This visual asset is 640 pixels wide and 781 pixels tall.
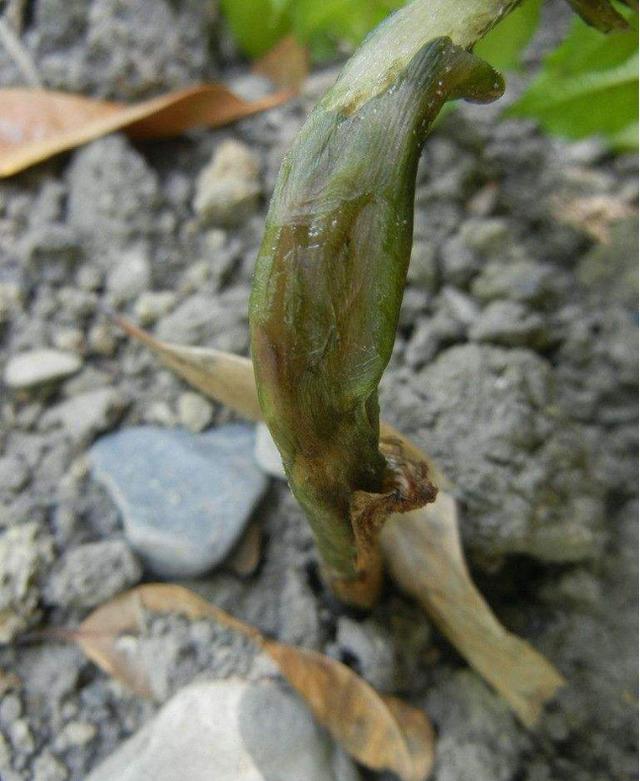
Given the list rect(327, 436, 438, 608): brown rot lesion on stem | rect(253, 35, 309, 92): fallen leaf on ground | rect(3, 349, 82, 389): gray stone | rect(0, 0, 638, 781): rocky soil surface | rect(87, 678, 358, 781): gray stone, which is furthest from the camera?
rect(253, 35, 309, 92): fallen leaf on ground

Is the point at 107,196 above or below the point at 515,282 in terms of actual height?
above

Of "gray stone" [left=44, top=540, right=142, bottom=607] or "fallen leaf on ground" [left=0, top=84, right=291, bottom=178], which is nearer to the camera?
"gray stone" [left=44, top=540, right=142, bottom=607]

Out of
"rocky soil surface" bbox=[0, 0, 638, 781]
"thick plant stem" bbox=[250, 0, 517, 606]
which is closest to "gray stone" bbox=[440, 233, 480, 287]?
"rocky soil surface" bbox=[0, 0, 638, 781]

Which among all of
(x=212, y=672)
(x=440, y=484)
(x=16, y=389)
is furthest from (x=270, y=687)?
(x=16, y=389)

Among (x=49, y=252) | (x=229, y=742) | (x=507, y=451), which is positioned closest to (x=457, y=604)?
(x=507, y=451)

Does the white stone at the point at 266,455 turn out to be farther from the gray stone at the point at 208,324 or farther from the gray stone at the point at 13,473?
the gray stone at the point at 13,473

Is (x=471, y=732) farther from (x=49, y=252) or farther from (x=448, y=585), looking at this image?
(x=49, y=252)

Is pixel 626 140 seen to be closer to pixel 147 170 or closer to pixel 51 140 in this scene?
pixel 147 170

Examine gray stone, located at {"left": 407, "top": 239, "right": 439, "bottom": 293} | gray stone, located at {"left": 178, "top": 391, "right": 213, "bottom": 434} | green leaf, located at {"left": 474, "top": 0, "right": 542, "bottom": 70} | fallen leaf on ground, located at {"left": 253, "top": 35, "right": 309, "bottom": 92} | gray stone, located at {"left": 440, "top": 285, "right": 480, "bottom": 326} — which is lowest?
gray stone, located at {"left": 178, "top": 391, "right": 213, "bottom": 434}

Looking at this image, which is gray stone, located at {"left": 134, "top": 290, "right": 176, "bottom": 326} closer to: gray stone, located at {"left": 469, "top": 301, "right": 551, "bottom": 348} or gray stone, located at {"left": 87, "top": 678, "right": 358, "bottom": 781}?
gray stone, located at {"left": 469, "top": 301, "right": 551, "bottom": 348}
